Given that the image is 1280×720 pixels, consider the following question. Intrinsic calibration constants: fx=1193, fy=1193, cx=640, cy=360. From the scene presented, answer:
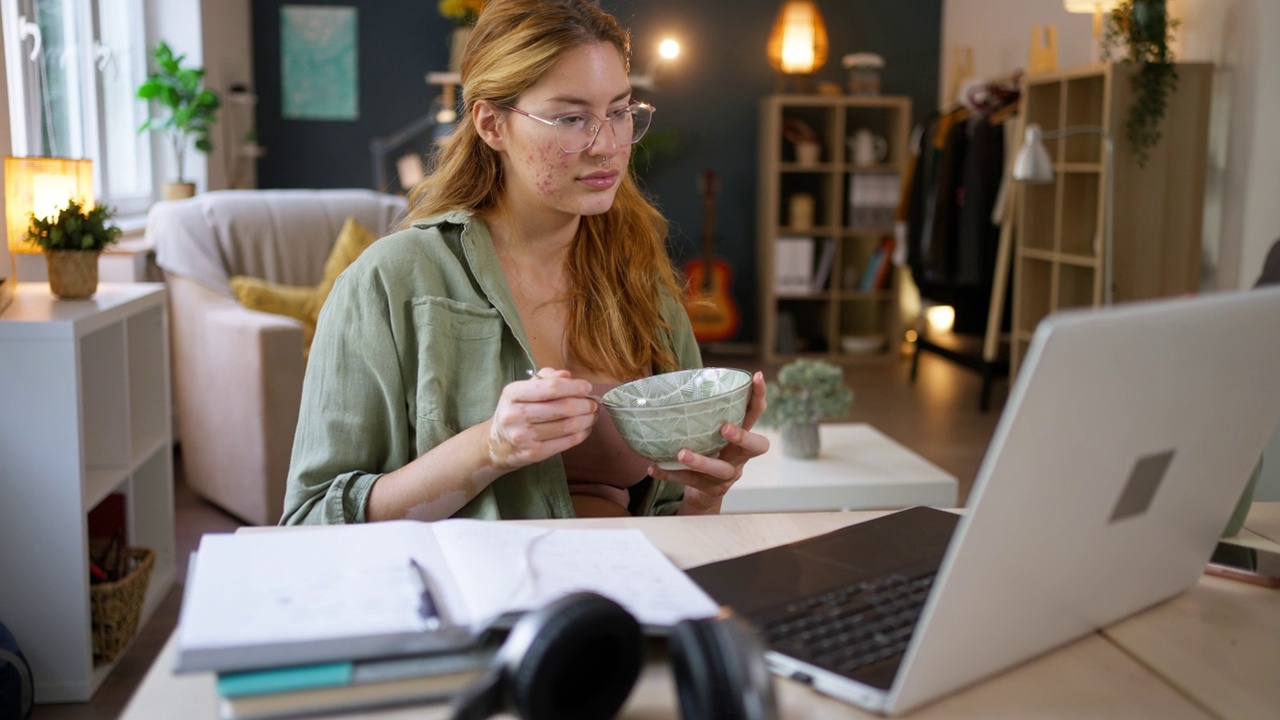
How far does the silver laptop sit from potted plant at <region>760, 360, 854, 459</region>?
201cm

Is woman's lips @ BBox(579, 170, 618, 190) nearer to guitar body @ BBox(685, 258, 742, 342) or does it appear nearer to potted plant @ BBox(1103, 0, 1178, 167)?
potted plant @ BBox(1103, 0, 1178, 167)

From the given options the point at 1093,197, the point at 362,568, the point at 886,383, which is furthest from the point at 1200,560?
the point at 886,383

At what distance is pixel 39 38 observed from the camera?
145 inches

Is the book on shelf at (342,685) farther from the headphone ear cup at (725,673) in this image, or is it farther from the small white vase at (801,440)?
the small white vase at (801,440)

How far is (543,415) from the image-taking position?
3.67 feet

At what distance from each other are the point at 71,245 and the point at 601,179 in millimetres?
1642

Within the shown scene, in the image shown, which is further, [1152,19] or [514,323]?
[1152,19]

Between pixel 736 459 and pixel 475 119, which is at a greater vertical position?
pixel 475 119

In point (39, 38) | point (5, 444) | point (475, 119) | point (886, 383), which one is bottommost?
point (886, 383)

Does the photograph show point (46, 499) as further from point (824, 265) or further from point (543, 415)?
point (824, 265)

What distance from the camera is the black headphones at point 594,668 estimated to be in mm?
624

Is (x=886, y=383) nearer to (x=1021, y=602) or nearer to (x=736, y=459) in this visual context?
(x=736, y=459)

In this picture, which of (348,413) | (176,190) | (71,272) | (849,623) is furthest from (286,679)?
(176,190)

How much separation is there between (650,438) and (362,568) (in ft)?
1.22
